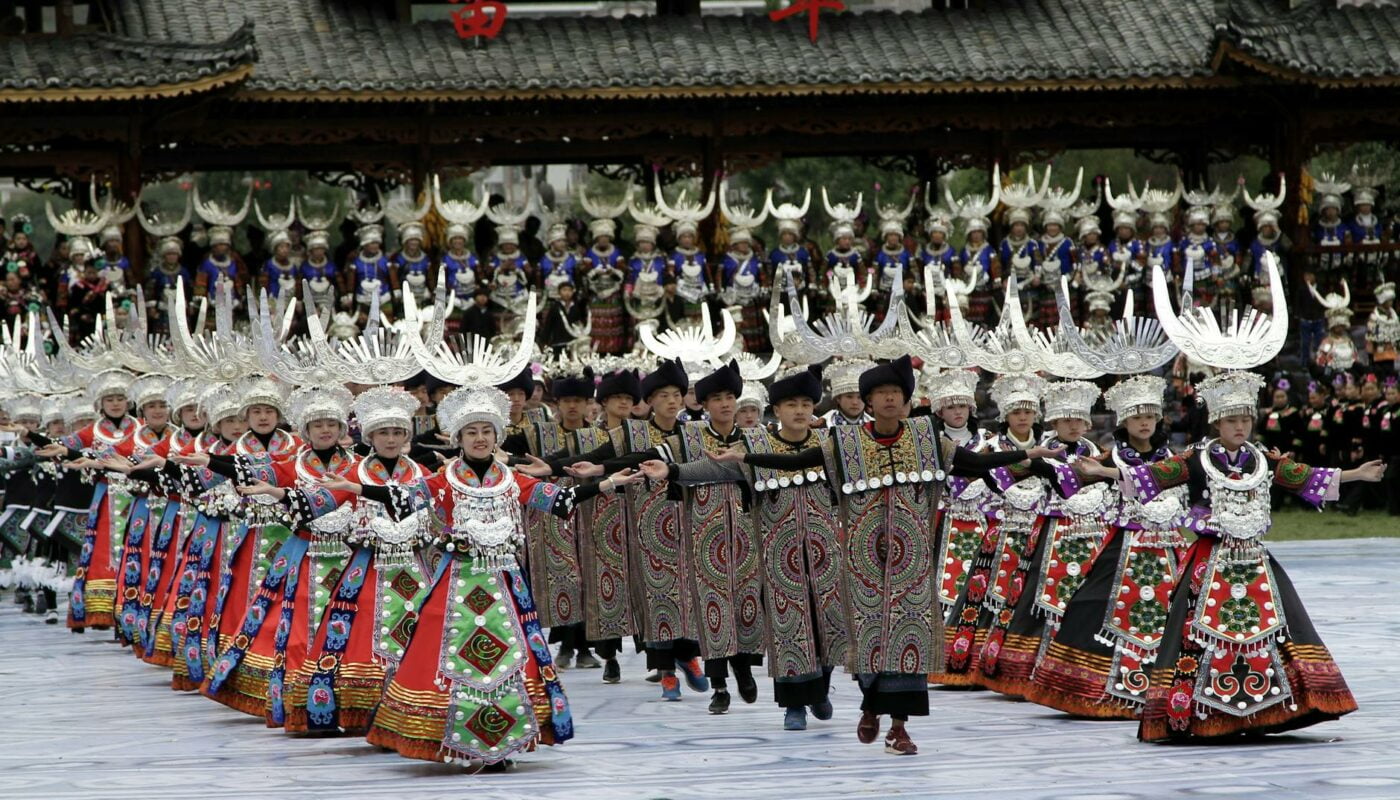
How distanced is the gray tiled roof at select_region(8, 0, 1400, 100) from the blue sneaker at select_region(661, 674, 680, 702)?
11230 millimetres

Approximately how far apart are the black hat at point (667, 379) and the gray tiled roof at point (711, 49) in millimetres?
10557

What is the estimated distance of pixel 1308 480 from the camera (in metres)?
8.94

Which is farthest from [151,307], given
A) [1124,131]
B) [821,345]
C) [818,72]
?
[821,345]

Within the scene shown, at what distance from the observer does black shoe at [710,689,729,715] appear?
10188 mm

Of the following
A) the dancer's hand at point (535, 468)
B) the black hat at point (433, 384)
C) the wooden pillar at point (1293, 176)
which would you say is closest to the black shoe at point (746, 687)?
the dancer's hand at point (535, 468)

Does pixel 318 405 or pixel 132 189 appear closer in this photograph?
pixel 318 405

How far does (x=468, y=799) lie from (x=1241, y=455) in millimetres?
3316

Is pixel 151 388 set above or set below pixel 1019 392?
above

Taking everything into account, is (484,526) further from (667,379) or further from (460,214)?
(460,214)

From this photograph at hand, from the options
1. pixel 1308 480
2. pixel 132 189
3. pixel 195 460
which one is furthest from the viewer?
pixel 132 189

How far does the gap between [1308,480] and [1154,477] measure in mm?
590

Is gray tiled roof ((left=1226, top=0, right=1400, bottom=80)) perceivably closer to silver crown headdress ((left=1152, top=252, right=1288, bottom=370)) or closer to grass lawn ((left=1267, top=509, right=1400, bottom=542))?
grass lawn ((left=1267, top=509, right=1400, bottom=542))

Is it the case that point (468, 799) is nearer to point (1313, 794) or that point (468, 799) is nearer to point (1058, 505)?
point (1313, 794)

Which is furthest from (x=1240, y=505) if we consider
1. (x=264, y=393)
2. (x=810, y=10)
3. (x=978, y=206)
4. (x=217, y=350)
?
(x=810, y=10)
